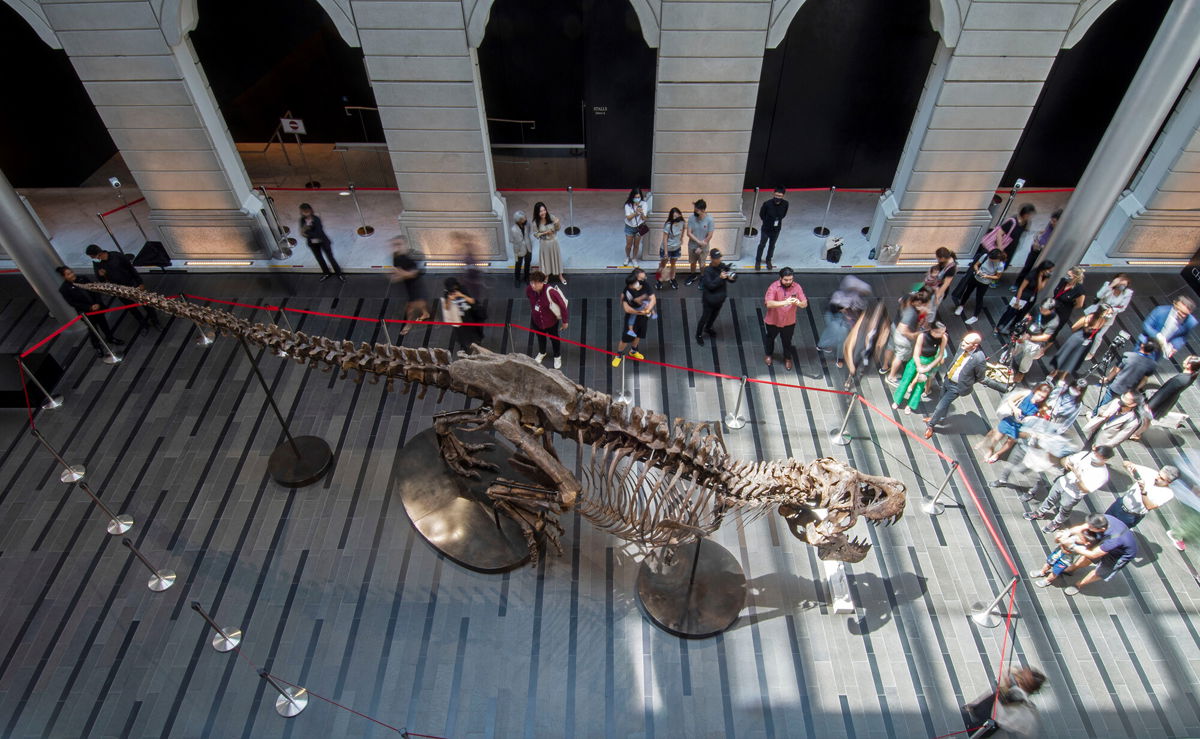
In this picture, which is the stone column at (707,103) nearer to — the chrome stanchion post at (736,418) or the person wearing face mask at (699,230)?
the person wearing face mask at (699,230)

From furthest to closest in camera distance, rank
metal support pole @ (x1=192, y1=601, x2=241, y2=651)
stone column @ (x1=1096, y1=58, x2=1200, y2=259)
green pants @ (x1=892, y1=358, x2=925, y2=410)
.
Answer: stone column @ (x1=1096, y1=58, x2=1200, y2=259)
green pants @ (x1=892, y1=358, x2=925, y2=410)
metal support pole @ (x1=192, y1=601, x2=241, y2=651)

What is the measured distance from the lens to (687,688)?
7.82 m

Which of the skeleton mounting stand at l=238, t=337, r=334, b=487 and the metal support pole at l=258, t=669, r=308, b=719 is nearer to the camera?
the metal support pole at l=258, t=669, r=308, b=719

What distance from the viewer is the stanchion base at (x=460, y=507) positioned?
8664mm

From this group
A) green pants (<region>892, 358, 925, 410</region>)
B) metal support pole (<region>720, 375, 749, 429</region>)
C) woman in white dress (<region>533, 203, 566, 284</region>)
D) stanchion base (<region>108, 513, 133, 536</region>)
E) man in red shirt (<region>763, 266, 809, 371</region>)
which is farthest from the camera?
woman in white dress (<region>533, 203, 566, 284</region>)

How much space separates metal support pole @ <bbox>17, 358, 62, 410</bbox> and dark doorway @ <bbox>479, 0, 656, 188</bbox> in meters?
9.06

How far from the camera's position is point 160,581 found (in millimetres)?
8680

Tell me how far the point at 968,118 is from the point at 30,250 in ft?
49.3

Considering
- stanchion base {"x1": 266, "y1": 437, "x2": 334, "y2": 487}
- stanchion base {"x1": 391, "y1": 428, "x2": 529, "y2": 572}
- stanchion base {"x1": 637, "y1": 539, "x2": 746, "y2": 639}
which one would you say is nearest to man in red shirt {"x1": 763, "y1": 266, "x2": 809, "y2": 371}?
stanchion base {"x1": 637, "y1": 539, "x2": 746, "y2": 639}

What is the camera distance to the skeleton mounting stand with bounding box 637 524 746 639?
26.8 ft

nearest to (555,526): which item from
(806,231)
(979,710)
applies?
(979,710)

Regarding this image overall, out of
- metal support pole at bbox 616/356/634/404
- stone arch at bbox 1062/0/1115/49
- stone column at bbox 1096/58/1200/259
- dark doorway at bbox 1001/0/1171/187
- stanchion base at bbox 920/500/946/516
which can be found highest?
dark doorway at bbox 1001/0/1171/187

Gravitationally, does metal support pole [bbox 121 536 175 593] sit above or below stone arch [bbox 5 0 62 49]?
below

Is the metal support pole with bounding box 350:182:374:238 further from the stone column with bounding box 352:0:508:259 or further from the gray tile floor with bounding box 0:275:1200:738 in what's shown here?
the gray tile floor with bounding box 0:275:1200:738
